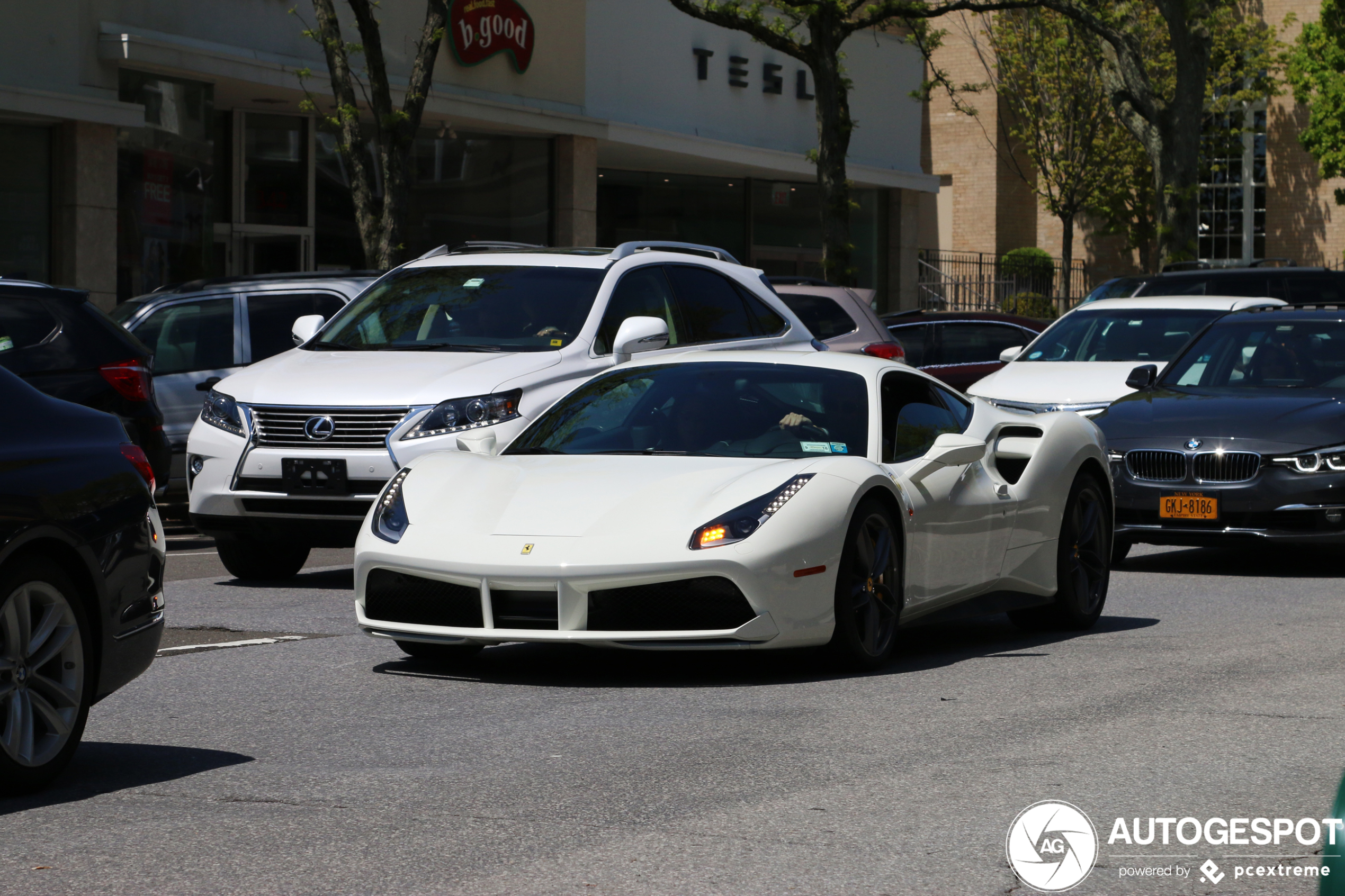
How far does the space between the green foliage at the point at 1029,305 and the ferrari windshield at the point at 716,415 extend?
134ft

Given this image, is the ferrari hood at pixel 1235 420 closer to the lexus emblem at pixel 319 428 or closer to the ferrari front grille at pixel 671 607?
the lexus emblem at pixel 319 428

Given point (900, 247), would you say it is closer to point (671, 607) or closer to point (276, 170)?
point (276, 170)

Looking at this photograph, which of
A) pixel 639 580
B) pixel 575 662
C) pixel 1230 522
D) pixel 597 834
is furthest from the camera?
pixel 1230 522

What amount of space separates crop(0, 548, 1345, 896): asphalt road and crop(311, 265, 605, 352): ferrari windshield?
272cm

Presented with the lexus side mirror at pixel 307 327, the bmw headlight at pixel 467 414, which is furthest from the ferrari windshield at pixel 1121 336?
the bmw headlight at pixel 467 414

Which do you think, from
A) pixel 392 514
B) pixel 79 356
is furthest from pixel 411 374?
pixel 392 514

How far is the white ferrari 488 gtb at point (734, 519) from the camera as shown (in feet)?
24.0

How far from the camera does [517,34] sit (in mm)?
28344

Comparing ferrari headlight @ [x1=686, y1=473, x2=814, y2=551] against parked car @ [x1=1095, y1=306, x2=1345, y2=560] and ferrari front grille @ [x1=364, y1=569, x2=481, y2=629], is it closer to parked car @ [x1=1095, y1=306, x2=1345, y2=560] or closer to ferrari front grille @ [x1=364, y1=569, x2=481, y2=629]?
ferrari front grille @ [x1=364, y1=569, x2=481, y2=629]

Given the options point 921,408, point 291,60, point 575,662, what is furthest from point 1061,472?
point 291,60

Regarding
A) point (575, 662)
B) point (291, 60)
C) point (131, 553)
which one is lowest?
point (575, 662)

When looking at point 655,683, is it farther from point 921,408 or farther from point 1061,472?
point 1061,472

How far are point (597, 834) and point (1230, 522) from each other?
7698 mm

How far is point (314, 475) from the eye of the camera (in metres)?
10.6
